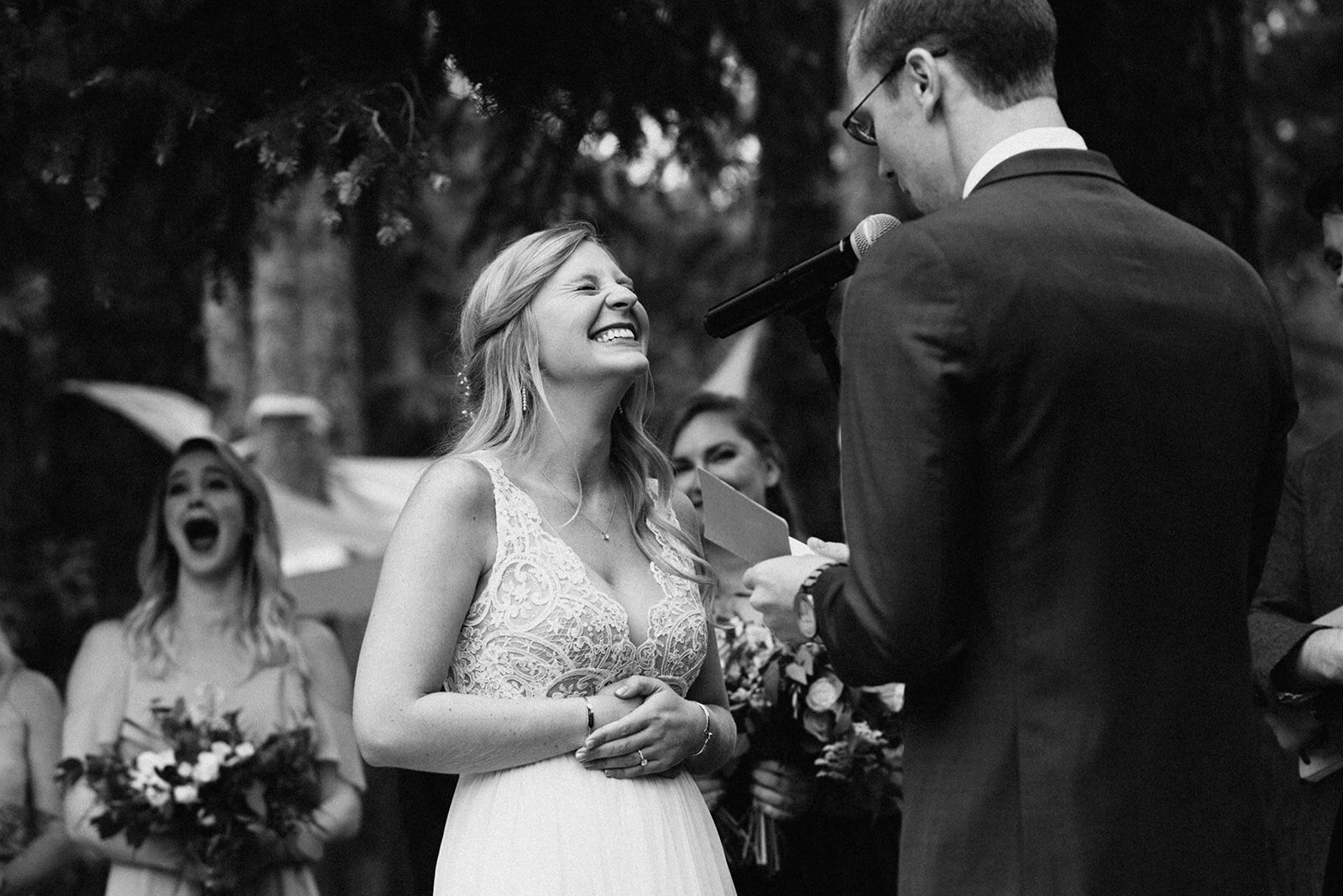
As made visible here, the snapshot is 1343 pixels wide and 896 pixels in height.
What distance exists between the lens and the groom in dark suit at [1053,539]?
2.32 meters

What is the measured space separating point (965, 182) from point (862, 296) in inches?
13.4

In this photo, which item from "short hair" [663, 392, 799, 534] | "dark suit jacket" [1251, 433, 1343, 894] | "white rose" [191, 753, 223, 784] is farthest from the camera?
"short hair" [663, 392, 799, 534]

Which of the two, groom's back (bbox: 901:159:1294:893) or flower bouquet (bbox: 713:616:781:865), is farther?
flower bouquet (bbox: 713:616:781:865)

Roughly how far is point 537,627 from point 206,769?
5.98 feet

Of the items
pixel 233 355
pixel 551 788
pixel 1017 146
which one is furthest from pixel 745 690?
pixel 233 355

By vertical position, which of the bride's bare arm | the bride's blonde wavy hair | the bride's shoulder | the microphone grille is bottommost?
the bride's bare arm

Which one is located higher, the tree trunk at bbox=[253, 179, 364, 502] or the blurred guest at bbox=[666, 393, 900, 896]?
the tree trunk at bbox=[253, 179, 364, 502]

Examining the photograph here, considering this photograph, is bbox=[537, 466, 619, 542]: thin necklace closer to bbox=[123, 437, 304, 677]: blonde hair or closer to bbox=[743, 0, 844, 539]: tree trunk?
bbox=[123, 437, 304, 677]: blonde hair

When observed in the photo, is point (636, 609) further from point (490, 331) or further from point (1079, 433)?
point (1079, 433)

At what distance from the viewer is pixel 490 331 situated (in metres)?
3.68

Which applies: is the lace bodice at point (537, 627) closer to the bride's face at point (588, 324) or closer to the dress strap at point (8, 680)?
the bride's face at point (588, 324)

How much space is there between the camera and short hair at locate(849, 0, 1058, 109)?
2523mm

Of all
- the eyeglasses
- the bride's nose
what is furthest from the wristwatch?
the bride's nose

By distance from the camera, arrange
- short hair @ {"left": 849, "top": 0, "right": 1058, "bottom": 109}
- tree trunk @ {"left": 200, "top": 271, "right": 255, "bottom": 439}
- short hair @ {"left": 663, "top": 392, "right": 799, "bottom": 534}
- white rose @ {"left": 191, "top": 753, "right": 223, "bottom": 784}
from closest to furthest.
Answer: short hair @ {"left": 849, "top": 0, "right": 1058, "bottom": 109}
white rose @ {"left": 191, "top": 753, "right": 223, "bottom": 784}
short hair @ {"left": 663, "top": 392, "right": 799, "bottom": 534}
tree trunk @ {"left": 200, "top": 271, "right": 255, "bottom": 439}
